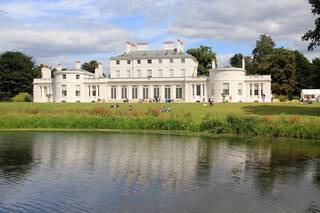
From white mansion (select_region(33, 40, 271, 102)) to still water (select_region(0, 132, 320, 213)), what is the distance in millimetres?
39585

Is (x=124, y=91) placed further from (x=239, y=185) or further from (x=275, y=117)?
(x=239, y=185)

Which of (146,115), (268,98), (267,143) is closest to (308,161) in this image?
(267,143)

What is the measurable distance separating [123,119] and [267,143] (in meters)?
13.6

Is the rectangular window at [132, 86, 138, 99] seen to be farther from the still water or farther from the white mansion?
the still water

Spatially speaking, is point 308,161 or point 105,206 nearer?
point 105,206

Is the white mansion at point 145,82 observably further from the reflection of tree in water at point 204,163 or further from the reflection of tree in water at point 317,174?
the reflection of tree in water at point 317,174

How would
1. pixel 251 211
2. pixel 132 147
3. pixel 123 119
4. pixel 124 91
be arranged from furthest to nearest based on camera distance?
pixel 124 91
pixel 123 119
pixel 132 147
pixel 251 211

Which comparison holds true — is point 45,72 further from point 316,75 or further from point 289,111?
point 289,111

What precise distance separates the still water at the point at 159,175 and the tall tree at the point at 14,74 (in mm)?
60824

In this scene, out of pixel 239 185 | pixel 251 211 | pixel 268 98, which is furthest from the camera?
pixel 268 98

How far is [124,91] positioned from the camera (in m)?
76.7

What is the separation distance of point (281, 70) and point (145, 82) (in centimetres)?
2210

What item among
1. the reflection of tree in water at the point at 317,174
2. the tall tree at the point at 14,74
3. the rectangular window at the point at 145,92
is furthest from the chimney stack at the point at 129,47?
the reflection of tree in water at the point at 317,174

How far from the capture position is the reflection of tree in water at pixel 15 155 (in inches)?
786
